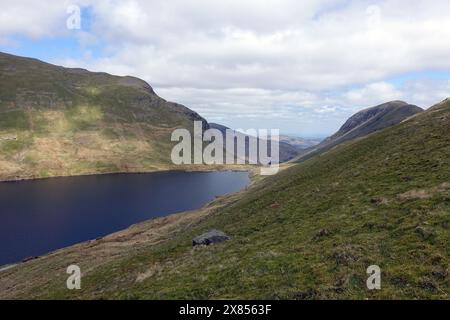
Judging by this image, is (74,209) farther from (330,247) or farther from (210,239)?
(330,247)

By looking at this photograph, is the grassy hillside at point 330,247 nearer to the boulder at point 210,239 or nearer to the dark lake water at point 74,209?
the boulder at point 210,239

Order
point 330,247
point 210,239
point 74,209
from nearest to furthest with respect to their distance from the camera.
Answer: point 330,247 → point 210,239 → point 74,209

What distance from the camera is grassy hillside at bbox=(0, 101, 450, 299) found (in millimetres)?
20062

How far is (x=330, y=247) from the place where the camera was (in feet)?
82.3

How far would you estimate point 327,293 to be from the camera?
1923cm

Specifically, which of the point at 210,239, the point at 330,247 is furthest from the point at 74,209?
the point at 330,247

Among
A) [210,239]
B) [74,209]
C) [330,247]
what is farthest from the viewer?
[74,209]

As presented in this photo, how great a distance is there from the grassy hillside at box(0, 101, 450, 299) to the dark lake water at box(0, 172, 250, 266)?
50237 mm

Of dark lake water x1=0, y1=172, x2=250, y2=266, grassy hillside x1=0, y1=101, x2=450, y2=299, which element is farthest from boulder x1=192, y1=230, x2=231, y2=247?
dark lake water x1=0, y1=172, x2=250, y2=266

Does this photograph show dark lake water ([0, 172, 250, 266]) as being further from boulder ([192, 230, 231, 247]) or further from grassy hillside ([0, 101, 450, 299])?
boulder ([192, 230, 231, 247])

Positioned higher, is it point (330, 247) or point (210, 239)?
point (330, 247)

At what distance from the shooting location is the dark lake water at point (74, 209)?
97.6m

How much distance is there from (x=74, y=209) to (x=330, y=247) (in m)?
127
